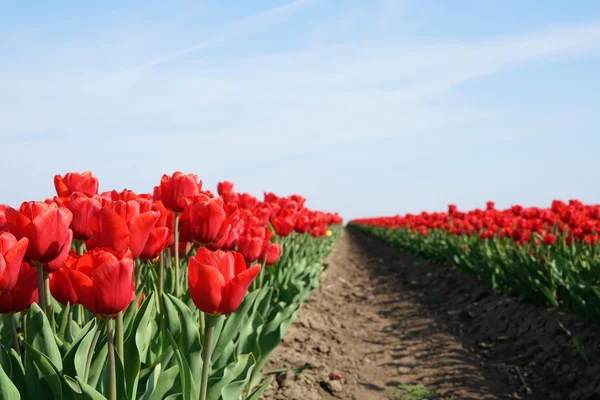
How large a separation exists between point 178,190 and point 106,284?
1051mm

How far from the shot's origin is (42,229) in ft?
5.41

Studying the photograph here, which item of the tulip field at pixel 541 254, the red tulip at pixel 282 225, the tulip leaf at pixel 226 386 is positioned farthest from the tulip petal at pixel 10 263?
the tulip field at pixel 541 254

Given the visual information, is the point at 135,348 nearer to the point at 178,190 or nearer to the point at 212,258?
the point at 212,258

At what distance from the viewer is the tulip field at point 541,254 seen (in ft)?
19.2

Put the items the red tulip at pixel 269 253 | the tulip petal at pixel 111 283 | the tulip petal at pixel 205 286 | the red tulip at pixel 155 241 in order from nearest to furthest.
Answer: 1. the tulip petal at pixel 111 283
2. the tulip petal at pixel 205 286
3. the red tulip at pixel 155 241
4. the red tulip at pixel 269 253

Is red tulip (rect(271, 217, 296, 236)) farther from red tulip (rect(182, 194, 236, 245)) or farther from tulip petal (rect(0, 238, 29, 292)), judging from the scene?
tulip petal (rect(0, 238, 29, 292))

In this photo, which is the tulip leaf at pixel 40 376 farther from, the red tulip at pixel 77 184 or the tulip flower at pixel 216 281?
the red tulip at pixel 77 184

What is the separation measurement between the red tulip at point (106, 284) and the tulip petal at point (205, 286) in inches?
7.0

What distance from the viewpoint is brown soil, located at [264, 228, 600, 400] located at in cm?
456

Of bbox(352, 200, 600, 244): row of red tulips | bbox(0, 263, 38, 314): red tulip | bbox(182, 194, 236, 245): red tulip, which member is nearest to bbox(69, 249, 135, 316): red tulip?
bbox(0, 263, 38, 314): red tulip

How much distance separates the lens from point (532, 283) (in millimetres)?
6859

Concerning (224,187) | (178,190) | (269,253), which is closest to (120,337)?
(178,190)

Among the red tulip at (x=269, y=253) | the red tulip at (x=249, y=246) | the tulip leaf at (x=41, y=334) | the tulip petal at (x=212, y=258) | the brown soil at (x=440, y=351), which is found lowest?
the brown soil at (x=440, y=351)

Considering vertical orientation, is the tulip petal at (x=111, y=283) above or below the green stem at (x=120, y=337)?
above
